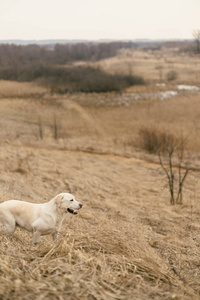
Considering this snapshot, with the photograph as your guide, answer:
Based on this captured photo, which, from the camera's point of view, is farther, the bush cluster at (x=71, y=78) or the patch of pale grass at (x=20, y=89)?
the bush cluster at (x=71, y=78)

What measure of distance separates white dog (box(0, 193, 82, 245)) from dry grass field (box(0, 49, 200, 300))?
0.22m

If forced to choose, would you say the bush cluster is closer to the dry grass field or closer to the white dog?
the dry grass field

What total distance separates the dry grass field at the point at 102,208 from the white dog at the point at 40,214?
8.6 inches

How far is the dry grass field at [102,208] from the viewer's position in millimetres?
2824

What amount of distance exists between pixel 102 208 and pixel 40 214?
145 inches

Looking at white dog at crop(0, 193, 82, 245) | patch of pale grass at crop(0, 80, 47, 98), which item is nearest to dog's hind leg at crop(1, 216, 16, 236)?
white dog at crop(0, 193, 82, 245)

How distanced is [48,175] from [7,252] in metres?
6.72

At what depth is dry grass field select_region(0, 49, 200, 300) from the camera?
Answer: 111 inches

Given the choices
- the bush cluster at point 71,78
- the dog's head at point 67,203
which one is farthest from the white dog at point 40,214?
the bush cluster at point 71,78

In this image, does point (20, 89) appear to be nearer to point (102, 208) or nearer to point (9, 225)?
point (102, 208)

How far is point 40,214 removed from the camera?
13.4 ft

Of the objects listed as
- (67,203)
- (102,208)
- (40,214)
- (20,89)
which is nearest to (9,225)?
(40,214)

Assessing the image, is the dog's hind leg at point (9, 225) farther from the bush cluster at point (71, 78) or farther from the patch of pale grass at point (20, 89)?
the bush cluster at point (71, 78)

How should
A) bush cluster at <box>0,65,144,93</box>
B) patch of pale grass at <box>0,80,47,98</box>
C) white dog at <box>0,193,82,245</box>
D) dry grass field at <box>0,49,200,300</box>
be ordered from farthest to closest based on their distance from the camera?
bush cluster at <box>0,65,144,93</box> → patch of pale grass at <box>0,80,47,98</box> → white dog at <box>0,193,82,245</box> → dry grass field at <box>0,49,200,300</box>
